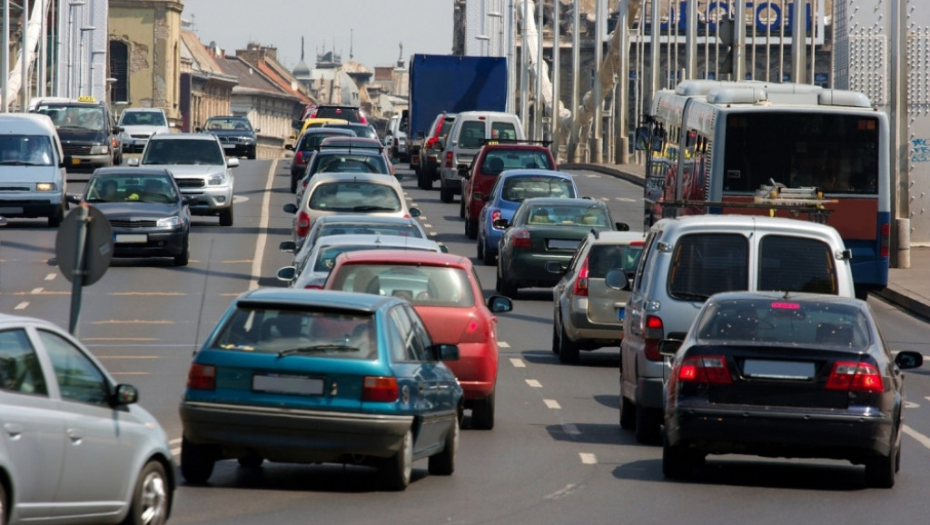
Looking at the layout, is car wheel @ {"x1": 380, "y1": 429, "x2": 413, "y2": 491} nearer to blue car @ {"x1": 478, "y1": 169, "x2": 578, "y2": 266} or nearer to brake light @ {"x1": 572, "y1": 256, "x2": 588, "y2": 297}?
brake light @ {"x1": 572, "y1": 256, "x2": 588, "y2": 297}

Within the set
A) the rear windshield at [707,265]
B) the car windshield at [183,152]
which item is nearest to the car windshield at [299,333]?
the rear windshield at [707,265]

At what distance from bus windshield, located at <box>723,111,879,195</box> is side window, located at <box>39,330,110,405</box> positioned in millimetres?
17481

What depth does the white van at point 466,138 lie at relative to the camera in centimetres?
4862

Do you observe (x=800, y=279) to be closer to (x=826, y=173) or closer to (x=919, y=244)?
(x=826, y=173)

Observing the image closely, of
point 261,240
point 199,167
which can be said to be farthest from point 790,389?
point 199,167

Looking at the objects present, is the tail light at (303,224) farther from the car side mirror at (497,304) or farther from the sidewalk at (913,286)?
the car side mirror at (497,304)

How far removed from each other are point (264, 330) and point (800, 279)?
4883 millimetres

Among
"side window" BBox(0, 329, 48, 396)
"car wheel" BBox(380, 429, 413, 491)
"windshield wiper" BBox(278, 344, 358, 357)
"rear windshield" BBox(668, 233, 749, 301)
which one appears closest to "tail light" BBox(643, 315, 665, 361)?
"rear windshield" BBox(668, 233, 749, 301)

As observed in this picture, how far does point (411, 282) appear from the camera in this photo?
600 inches

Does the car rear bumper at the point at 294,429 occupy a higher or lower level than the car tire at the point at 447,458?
higher

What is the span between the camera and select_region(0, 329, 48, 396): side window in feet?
28.0

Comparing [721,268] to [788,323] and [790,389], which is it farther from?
[790,389]

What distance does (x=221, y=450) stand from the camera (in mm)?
11734

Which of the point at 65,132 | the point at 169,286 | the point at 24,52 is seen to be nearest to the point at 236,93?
the point at 24,52
